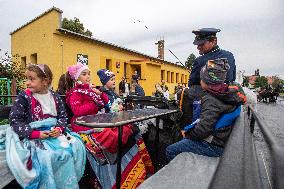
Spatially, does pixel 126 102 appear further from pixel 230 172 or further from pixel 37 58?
pixel 37 58

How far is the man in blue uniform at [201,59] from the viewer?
3967 mm

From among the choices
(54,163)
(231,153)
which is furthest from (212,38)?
(231,153)

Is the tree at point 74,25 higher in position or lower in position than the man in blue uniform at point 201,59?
higher

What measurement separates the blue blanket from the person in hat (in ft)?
3.35

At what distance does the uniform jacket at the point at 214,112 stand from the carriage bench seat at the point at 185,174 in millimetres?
200

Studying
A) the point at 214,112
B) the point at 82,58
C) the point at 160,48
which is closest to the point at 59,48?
the point at 82,58

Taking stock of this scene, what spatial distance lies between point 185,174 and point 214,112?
23.8 inches

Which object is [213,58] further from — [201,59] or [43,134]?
[43,134]

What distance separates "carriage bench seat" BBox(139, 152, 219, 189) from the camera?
1984 millimetres

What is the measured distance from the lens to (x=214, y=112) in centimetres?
248

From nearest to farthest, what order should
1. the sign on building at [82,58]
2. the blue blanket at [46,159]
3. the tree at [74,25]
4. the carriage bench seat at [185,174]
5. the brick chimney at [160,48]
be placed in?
the carriage bench seat at [185,174], the blue blanket at [46,159], the sign on building at [82,58], the tree at [74,25], the brick chimney at [160,48]

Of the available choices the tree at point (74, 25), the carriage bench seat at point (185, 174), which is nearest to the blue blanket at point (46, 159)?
the carriage bench seat at point (185, 174)

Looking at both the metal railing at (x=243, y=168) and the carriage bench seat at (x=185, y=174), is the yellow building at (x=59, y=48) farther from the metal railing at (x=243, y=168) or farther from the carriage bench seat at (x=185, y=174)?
the metal railing at (x=243, y=168)

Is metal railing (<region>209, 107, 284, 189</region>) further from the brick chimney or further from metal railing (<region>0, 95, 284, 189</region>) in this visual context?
the brick chimney
